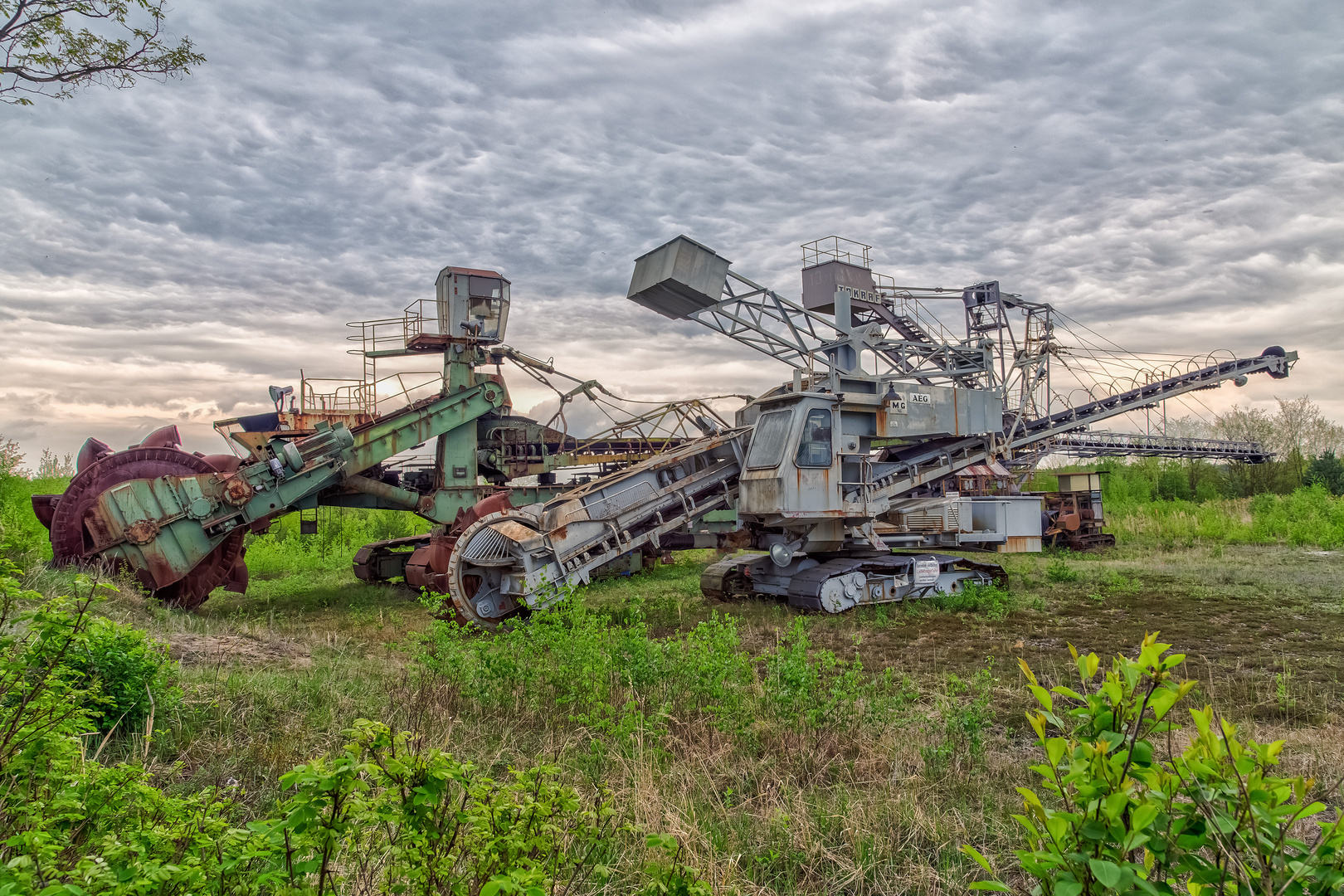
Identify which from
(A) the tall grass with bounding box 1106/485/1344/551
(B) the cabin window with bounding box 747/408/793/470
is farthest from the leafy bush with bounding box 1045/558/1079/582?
(A) the tall grass with bounding box 1106/485/1344/551

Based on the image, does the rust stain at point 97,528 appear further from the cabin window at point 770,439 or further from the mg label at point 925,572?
the mg label at point 925,572

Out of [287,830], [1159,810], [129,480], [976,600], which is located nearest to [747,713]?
[287,830]

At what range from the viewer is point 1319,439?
38875 millimetres

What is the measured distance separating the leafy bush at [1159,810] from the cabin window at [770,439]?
10494mm

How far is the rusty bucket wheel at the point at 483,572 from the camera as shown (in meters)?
11.1

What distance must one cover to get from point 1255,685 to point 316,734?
803 cm

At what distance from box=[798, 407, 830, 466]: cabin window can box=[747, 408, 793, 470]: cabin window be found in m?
0.29

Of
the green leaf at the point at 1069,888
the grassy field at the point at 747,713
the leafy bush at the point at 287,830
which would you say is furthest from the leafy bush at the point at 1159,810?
the grassy field at the point at 747,713

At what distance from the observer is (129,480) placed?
40.9 feet

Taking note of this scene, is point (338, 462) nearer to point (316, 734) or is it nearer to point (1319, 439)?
point (316, 734)

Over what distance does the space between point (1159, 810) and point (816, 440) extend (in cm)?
1111

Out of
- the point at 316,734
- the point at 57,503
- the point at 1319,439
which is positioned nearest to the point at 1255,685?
the point at 316,734

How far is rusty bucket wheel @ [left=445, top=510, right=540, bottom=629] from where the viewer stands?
11.1 m

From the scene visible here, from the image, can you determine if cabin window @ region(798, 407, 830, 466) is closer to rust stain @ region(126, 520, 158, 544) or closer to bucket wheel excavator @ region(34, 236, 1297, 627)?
bucket wheel excavator @ region(34, 236, 1297, 627)
